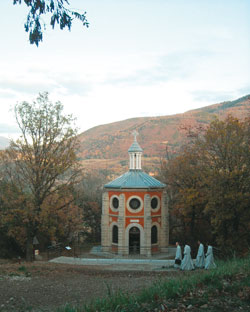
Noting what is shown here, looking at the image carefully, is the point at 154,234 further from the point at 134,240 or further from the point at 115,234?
the point at 115,234

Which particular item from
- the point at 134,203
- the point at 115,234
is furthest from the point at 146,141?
the point at 134,203

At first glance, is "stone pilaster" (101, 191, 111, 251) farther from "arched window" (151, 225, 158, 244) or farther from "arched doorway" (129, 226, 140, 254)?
"arched window" (151, 225, 158, 244)

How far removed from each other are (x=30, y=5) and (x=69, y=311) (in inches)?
312

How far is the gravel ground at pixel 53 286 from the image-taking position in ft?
31.1

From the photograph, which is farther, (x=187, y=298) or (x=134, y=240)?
(x=134, y=240)

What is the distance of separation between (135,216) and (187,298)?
20690 mm

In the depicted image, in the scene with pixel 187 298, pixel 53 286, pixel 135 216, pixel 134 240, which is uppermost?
pixel 187 298

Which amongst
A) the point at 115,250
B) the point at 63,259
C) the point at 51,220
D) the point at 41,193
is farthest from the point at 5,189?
the point at 115,250

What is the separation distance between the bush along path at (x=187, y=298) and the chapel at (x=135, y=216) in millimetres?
19000

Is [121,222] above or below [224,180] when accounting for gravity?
below

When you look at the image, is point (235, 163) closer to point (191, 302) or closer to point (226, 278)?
point (226, 278)

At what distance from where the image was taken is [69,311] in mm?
6668

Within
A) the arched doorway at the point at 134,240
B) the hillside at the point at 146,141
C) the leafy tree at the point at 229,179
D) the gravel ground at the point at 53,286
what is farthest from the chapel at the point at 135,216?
the hillside at the point at 146,141

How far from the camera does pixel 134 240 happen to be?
28641 mm
